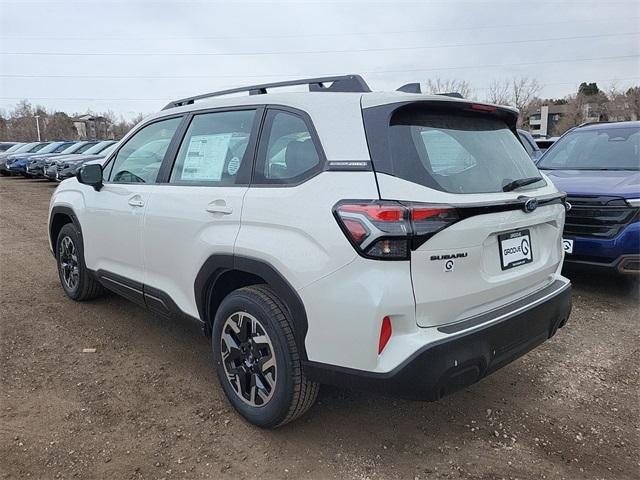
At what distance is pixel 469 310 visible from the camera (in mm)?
2375

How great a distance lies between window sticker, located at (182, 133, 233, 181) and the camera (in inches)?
120

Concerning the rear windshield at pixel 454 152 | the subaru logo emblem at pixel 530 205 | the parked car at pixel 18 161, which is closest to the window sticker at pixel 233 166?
the rear windshield at pixel 454 152

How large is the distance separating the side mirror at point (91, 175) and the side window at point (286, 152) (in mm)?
1925

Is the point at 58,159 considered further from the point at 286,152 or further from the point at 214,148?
the point at 286,152

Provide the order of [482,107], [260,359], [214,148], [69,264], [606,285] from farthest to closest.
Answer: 1. [606,285]
2. [69,264]
3. [214,148]
4. [482,107]
5. [260,359]

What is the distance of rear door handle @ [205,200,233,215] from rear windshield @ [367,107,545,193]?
92cm

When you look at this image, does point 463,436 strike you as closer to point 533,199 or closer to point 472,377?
point 472,377

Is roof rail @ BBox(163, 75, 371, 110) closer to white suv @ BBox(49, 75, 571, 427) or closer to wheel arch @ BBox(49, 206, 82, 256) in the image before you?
white suv @ BBox(49, 75, 571, 427)

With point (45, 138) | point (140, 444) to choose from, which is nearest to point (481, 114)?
point (140, 444)

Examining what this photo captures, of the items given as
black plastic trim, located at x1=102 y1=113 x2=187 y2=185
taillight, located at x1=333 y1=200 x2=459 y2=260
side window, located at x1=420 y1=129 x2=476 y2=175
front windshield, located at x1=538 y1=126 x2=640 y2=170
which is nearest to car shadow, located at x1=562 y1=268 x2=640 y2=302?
front windshield, located at x1=538 y1=126 x2=640 y2=170

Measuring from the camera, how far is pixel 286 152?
2664mm

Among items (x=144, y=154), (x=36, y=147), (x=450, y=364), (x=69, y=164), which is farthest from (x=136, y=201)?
(x=36, y=147)

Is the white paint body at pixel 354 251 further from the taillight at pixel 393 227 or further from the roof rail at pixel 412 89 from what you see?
the roof rail at pixel 412 89

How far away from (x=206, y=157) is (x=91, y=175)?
1378 millimetres
